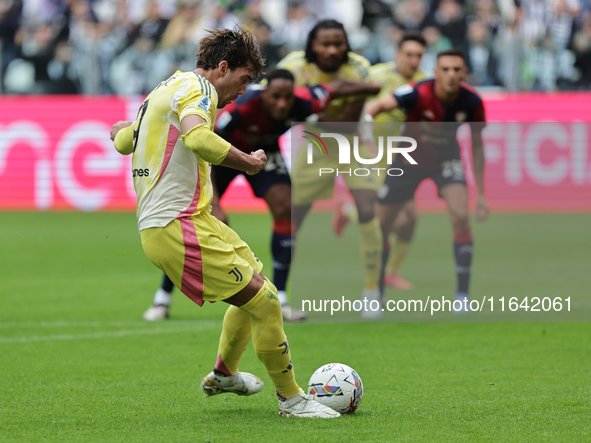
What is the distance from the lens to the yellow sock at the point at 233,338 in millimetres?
4777

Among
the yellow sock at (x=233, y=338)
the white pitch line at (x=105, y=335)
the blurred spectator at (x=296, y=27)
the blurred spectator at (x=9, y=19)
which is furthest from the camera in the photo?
the blurred spectator at (x=9, y=19)

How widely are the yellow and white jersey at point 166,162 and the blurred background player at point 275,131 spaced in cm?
331

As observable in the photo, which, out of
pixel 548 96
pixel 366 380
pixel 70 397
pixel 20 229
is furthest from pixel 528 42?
pixel 70 397

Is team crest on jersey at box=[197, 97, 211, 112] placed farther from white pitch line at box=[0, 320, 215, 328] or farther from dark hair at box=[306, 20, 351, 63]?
dark hair at box=[306, 20, 351, 63]

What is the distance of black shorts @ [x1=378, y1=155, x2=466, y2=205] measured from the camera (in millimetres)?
8359

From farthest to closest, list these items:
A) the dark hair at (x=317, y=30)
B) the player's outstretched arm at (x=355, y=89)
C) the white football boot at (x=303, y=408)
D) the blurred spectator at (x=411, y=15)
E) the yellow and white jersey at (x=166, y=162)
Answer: the blurred spectator at (x=411, y=15)
the dark hair at (x=317, y=30)
the player's outstretched arm at (x=355, y=89)
the white football boot at (x=303, y=408)
the yellow and white jersey at (x=166, y=162)

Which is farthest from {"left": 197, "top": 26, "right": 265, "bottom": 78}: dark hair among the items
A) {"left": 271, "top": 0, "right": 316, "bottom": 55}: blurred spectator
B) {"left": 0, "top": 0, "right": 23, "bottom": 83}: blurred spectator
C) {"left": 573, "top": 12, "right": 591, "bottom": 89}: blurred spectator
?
{"left": 0, "top": 0, "right": 23, "bottom": 83}: blurred spectator

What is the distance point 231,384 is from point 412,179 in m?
4.22

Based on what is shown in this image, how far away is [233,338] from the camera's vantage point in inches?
188

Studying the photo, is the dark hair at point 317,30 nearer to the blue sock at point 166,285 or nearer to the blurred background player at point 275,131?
the blurred background player at point 275,131

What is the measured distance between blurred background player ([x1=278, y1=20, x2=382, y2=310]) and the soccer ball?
3.58 m

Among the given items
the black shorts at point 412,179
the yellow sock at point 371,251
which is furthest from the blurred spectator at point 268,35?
the yellow sock at point 371,251

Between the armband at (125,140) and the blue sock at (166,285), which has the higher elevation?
the armband at (125,140)

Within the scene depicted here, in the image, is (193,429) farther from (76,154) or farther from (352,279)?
(76,154)
